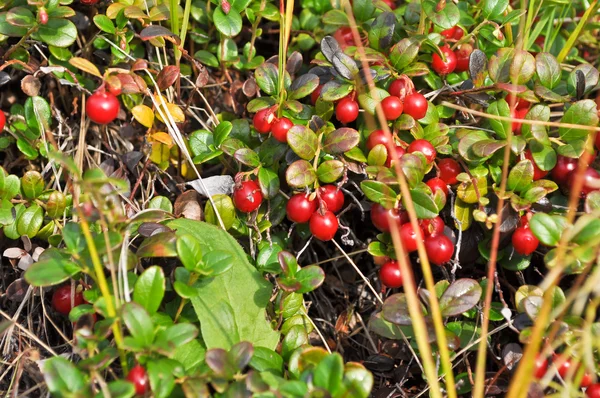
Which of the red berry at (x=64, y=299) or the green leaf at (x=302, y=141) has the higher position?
the green leaf at (x=302, y=141)

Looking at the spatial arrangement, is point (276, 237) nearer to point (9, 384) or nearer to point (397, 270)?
point (397, 270)

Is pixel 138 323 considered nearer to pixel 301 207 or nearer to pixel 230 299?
pixel 230 299

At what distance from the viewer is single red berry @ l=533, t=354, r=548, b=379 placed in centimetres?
216

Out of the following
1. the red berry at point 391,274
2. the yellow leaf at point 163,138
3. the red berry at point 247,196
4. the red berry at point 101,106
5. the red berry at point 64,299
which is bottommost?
the red berry at point 64,299

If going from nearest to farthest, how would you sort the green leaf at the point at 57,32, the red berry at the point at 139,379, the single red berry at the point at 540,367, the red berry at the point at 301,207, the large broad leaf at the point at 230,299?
the red berry at the point at 139,379
the single red berry at the point at 540,367
the large broad leaf at the point at 230,299
the red berry at the point at 301,207
the green leaf at the point at 57,32

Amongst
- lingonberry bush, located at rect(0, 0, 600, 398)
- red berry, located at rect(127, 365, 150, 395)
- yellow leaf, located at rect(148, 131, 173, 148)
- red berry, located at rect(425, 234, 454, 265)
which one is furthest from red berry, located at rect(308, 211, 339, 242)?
red berry, located at rect(127, 365, 150, 395)

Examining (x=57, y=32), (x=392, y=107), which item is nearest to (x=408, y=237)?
(x=392, y=107)

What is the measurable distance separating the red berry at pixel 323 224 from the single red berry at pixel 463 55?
1.08m

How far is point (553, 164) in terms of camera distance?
2.63 meters

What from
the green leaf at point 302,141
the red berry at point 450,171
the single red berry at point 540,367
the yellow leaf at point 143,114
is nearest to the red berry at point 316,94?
the green leaf at point 302,141

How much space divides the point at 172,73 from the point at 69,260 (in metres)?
1.00

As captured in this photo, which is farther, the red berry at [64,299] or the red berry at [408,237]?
the red berry at [64,299]

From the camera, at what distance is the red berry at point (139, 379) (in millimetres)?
2023

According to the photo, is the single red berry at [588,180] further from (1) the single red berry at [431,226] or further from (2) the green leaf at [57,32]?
(2) the green leaf at [57,32]
